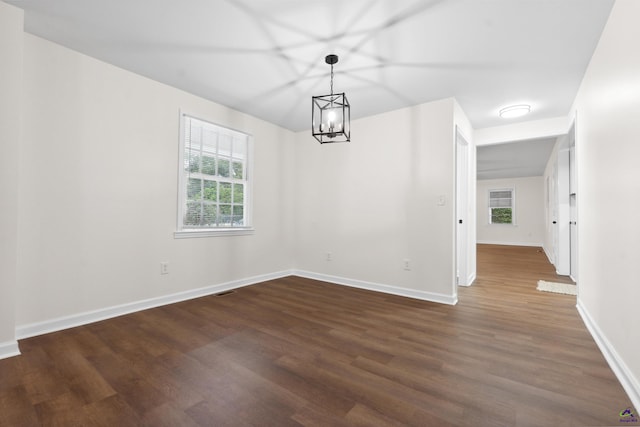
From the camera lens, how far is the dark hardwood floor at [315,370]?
4.73ft

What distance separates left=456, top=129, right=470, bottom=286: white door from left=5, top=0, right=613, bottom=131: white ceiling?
0.91 meters

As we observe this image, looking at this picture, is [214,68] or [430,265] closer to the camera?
[214,68]

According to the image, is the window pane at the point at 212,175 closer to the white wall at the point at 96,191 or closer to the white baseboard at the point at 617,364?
the white wall at the point at 96,191

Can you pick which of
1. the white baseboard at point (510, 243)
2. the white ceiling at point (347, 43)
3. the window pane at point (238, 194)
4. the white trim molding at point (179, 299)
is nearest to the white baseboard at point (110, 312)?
the white trim molding at point (179, 299)

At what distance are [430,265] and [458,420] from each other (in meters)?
2.25

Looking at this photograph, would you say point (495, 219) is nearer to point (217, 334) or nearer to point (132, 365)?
point (217, 334)

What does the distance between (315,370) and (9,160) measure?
A: 260 centimetres

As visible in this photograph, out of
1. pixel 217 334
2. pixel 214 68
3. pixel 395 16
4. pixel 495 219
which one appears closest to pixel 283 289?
Answer: pixel 217 334

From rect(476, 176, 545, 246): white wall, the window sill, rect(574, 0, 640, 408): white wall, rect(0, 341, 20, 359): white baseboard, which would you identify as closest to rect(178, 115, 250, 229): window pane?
the window sill

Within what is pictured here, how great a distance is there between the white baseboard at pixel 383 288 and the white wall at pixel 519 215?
8474 mm

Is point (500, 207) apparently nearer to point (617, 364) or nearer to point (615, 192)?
point (615, 192)

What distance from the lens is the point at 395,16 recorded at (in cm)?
204

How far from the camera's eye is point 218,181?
12.7 feet

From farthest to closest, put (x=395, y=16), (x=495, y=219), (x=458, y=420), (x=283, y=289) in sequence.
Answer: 1. (x=495, y=219)
2. (x=283, y=289)
3. (x=395, y=16)
4. (x=458, y=420)
